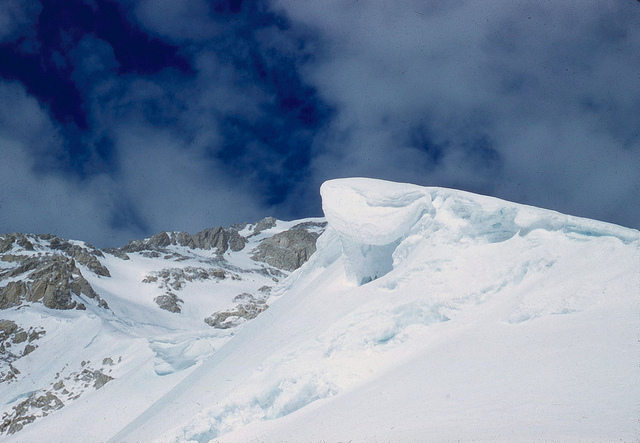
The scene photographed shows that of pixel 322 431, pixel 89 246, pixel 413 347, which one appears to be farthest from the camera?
pixel 89 246

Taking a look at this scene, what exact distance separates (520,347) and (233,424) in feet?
19.6

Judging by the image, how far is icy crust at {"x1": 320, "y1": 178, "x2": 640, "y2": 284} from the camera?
376 inches

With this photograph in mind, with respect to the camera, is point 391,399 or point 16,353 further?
point 16,353

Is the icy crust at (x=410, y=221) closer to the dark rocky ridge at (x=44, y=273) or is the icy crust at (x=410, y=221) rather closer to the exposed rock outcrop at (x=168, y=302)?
the dark rocky ridge at (x=44, y=273)

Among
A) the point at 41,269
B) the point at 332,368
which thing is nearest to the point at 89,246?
the point at 41,269

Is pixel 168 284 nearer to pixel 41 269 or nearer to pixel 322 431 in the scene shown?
pixel 41 269

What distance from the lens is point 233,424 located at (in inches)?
348

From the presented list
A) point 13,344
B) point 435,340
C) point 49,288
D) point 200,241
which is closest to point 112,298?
point 49,288

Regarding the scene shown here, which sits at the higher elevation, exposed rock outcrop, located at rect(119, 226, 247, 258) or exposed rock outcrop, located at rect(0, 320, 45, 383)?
exposed rock outcrop, located at rect(119, 226, 247, 258)

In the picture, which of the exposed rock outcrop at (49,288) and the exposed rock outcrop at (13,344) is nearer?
the exposed rock outcrop at (13,344)

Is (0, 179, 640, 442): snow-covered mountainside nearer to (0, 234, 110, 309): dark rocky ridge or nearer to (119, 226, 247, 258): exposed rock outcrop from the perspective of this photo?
(0, 234, 110, 309): dark rocky ridge

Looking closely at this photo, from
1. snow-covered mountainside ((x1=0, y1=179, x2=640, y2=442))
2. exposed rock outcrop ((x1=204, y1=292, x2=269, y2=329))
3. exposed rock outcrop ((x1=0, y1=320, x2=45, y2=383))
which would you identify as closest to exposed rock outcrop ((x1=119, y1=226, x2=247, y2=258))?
exposed rock outcrop ((x1=204, y1=292, x2=269, y2=329))

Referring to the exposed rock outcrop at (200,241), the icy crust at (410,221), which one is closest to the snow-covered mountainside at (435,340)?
the icy crust at (410,221)

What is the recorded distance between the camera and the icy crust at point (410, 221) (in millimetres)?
9562
